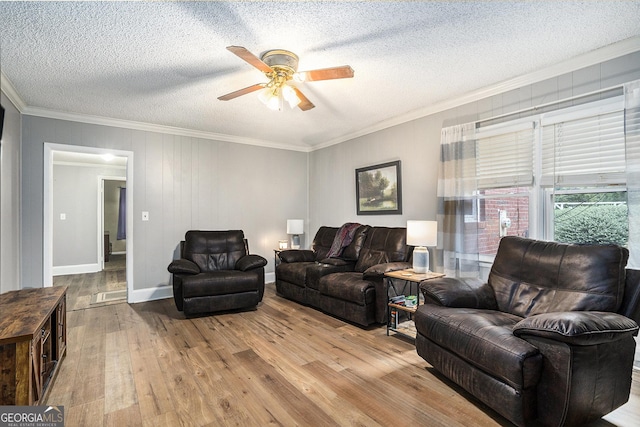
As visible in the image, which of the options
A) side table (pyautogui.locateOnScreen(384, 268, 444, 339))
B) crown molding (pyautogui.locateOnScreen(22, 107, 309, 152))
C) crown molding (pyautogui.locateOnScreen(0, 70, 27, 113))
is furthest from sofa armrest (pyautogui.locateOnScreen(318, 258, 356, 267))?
crown molding (pyautogui.locateOnScreen(0, 70, 27, 113))

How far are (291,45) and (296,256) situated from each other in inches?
116

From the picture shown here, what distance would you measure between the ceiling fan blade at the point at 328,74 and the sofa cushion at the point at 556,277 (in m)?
1.89

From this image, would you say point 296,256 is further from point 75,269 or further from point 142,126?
point 75,269

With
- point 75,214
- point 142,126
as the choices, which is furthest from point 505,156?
point 75,214

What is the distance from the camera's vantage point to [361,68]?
280cm

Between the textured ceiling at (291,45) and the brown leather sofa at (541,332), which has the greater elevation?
the textured ceiling at (291,45)

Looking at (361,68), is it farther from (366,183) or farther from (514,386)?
(514,386)

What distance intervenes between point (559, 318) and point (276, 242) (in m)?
4.46

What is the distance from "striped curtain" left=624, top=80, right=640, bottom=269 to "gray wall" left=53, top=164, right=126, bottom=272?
8.46 m

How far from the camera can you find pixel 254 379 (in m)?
2.28

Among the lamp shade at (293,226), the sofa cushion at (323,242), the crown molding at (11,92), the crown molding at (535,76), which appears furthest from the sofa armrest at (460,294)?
the crown molding at (11,92)

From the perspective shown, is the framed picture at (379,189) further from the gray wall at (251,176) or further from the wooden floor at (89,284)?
the wooden floor at (89,284)

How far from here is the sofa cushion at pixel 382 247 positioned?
3728mm

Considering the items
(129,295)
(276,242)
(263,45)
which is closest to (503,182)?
(263,45)
